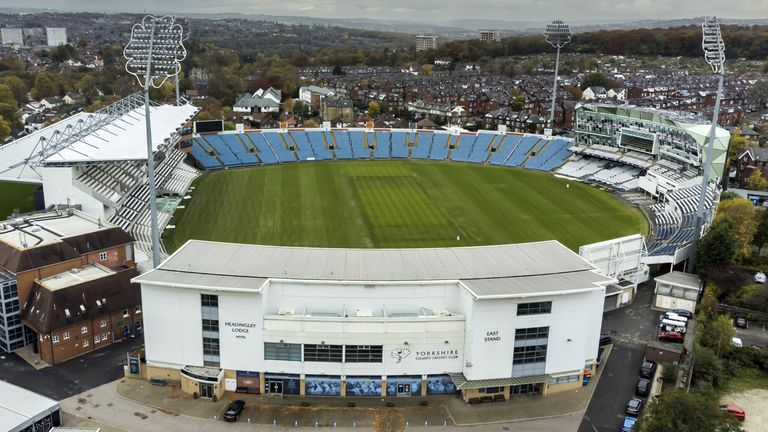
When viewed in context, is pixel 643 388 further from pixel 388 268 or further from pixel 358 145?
pixel 358 145

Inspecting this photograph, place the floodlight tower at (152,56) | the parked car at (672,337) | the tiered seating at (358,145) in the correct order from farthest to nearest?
1. the tiered seating at (358,145)
2. the floodlight tower at (152,56)
3. the parked car at (672,337)

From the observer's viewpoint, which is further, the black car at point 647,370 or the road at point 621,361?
the black car at point 647,370

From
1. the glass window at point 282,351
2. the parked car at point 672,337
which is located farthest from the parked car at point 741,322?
the glass window at point 282,351

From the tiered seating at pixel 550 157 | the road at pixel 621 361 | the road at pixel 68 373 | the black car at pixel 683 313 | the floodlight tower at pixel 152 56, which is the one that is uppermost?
the floodlight tower at pixel 152 56

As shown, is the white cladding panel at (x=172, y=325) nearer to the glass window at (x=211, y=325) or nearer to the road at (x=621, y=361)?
the glass window at (x=211, y=325)

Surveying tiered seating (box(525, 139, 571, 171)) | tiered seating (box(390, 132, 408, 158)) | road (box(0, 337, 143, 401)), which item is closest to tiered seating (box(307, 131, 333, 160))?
tiered seating (box(390, 132, 408, 158))

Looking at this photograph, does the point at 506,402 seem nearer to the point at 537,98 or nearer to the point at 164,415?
the point at 164,415

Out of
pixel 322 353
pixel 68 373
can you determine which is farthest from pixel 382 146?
pixel 68 373

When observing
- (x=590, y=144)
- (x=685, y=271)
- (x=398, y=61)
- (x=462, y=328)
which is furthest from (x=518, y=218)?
(x=398, y=61)
